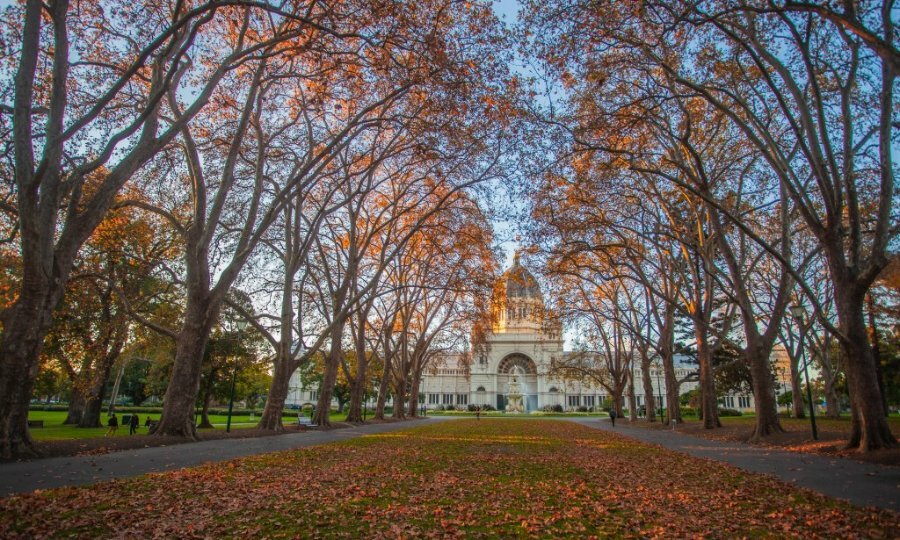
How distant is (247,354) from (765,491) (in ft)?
98.0

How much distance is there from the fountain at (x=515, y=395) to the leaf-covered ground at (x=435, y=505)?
3148 inches

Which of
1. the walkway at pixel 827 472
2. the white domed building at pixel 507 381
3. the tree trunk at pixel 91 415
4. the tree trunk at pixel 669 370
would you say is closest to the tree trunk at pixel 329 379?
the tree trunk at pixel 91 415

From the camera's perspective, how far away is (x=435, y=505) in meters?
6.77

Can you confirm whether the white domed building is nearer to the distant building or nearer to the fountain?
the distant building

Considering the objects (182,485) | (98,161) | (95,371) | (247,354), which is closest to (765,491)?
(182,485)

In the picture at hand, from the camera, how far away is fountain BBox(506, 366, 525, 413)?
87.9m

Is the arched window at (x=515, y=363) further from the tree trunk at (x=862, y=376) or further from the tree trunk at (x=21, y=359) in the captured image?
the tree trunk at (x=21, y=359)

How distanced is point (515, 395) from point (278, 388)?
71.6 metres

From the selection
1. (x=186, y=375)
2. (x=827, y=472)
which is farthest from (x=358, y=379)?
(x=827, y=472)

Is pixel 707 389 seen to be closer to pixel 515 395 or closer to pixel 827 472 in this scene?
pixel 827 472

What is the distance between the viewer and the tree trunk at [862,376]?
12.1 m

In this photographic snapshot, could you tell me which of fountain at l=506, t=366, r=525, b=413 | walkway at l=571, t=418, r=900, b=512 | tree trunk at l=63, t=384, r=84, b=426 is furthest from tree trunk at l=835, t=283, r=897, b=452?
fountain at l=506, t=366, r=525, b=413

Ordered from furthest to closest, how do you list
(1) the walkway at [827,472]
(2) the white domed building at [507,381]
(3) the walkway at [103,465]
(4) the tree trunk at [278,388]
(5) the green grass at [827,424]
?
(2) the white domed building at [507,381] < (4) the tree trunk at [278,388] < (5) the green grass at [827,424] < (3) the walkway at [103,465] < (1) the walkway at [827,472]

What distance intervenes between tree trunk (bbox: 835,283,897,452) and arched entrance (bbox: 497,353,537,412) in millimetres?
80424
